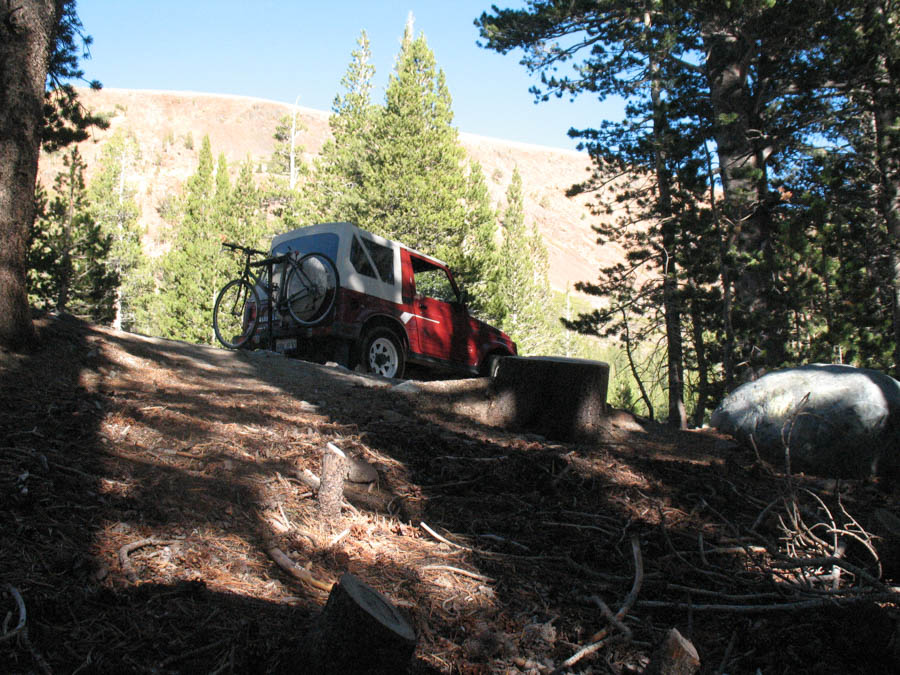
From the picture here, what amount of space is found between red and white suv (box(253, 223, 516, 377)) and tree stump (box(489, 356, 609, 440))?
315cm

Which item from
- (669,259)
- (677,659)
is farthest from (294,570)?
(669,259)

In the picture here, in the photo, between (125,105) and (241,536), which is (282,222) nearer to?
(241,536)

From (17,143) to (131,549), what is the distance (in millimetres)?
4431

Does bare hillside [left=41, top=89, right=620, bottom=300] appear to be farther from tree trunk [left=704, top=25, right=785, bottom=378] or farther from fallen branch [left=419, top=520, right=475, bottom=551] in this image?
fallen branch [left=419, top=520, right=475, bottom=551]

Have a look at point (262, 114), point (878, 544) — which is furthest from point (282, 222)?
point (262, 114)

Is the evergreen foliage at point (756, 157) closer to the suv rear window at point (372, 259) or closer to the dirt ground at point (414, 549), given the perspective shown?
the suv rear window at point (372, 259)

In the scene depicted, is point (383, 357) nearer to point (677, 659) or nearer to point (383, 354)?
point (383, 354)

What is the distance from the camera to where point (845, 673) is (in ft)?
6.17

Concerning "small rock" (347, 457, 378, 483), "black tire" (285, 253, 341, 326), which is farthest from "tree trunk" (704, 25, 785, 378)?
"small rock" (347, 457, 378, 483)

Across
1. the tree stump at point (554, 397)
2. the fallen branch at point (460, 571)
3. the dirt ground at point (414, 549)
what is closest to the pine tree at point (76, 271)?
the dirt ground at point (414, 549)

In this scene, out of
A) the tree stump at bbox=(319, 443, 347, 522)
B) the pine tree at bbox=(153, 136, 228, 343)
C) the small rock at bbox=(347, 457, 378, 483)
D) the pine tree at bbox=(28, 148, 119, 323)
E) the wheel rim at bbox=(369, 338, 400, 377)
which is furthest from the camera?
the pine tree at bbox=(153, 136, 228, 343)

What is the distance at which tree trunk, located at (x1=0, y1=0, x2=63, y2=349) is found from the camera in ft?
16.1

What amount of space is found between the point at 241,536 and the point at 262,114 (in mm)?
119513

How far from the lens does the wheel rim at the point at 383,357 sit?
27.9 feet
